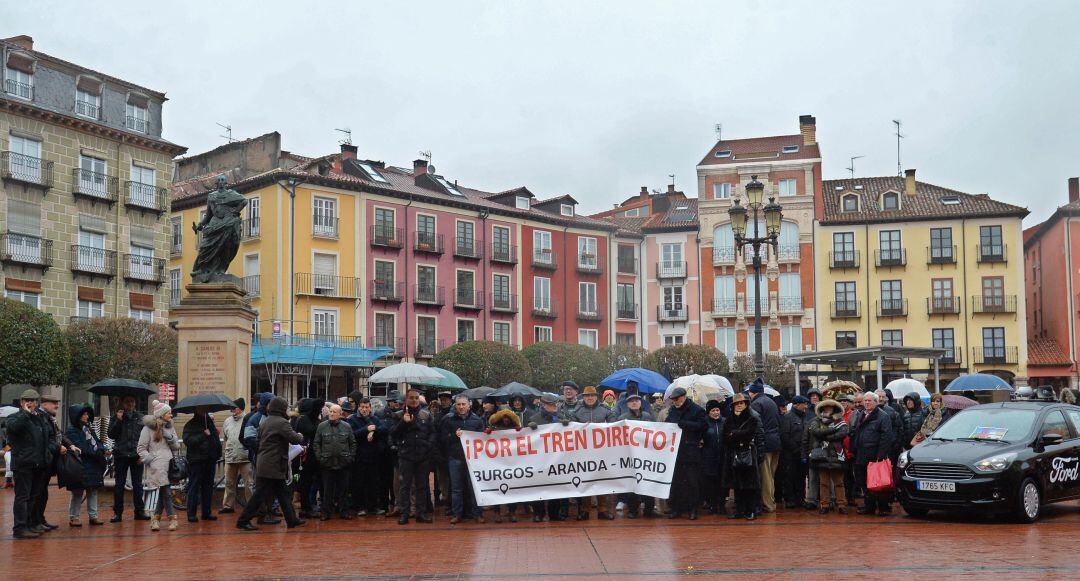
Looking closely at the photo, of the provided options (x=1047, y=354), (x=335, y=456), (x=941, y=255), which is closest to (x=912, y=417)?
(x=335, y=456)

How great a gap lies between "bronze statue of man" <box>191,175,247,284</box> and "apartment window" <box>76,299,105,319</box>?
86.0 feet

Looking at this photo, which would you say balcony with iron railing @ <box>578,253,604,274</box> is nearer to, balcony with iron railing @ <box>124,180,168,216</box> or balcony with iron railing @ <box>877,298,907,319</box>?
balcony with iron railing @ <box>877,298,907,319</box>

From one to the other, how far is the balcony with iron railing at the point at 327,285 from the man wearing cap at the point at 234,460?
33722 millimetres

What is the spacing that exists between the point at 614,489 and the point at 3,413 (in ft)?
59.0

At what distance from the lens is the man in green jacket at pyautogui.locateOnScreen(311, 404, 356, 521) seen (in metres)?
15.6

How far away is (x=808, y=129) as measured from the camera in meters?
63.2

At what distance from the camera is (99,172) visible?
146 feet

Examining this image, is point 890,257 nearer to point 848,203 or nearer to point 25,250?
point 848,203

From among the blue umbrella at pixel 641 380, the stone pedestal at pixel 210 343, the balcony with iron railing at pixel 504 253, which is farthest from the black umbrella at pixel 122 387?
the balcony with iron railing at pixel 504 253

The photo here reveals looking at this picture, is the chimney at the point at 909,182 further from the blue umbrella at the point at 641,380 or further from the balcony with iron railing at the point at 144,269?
the blue umbrella at the point at 641,380

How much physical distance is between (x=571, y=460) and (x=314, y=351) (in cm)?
3198

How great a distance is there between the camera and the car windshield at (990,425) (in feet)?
49.2

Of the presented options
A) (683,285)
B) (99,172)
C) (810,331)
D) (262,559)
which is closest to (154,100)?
(99,172)

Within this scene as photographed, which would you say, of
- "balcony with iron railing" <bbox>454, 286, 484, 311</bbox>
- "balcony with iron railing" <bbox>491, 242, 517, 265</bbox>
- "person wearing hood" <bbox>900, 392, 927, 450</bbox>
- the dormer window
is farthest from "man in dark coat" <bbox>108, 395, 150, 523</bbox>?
the dormer window
